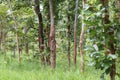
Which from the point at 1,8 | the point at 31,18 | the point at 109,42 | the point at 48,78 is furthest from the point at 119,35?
the point at 31,18

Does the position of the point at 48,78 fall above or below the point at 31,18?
below

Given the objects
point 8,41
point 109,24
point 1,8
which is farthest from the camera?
point 8,41

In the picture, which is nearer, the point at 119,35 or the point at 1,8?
the point at 119,35

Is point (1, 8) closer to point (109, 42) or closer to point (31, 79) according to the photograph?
point (31, 79)

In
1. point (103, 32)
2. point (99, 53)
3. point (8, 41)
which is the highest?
point (103, 32)

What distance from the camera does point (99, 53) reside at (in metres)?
2.95

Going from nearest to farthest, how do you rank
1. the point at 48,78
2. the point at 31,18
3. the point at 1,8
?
the point at 48,78
the point at 1,8
the point at 31,18

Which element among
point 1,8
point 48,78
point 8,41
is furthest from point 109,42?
point 8,41

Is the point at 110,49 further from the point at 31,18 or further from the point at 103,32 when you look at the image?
the point at 31,18

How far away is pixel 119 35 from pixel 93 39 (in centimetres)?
28

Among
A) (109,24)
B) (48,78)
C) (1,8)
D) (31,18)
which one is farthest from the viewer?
(31,18)

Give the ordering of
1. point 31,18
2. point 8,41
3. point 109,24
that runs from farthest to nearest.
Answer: point 8,41 < point 31,18 < point 109,24

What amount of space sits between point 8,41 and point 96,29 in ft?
59.4

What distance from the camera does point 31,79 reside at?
6309 mm
